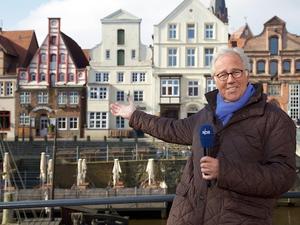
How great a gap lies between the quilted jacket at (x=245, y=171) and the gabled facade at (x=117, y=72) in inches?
1264

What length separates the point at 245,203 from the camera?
184 centimetres

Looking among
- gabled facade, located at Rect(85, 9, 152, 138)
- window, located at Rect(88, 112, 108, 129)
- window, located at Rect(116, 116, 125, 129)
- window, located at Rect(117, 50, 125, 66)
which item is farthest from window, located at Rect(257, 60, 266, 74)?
window, located at Rect(88, 112, 108, 129)

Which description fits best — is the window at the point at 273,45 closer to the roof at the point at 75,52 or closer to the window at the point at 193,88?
the window at the point at 193,88

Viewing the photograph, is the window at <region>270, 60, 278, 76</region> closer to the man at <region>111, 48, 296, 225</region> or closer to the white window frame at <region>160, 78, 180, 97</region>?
the white window frame at <region>160, 78, 180, 97</region>

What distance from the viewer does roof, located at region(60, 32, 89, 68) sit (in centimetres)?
3559

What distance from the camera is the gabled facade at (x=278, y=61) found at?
3409 cm

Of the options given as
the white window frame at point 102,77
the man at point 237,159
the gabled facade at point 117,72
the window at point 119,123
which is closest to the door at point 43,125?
the gabled facade at point 117,72

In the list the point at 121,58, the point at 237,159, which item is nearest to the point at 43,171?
the point at 121,58

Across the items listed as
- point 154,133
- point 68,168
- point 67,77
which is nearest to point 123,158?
point 68,168

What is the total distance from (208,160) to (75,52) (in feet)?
119

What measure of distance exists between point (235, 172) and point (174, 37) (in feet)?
108

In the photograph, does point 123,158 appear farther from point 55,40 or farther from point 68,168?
point 55,40

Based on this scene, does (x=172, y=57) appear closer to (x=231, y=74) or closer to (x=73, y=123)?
(x=73, y=123)

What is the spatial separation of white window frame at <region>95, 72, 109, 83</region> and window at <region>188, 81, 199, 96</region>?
5.86 metres
